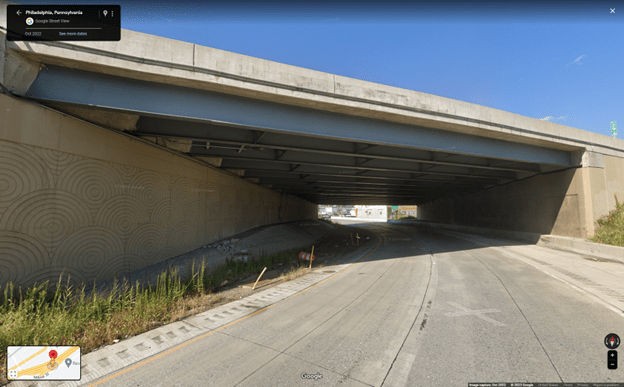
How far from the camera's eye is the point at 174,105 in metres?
8.96

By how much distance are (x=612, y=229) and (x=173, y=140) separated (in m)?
25.0

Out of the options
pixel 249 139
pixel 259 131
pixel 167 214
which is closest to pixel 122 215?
pixel 167 214

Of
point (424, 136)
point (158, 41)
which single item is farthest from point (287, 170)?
point (158, 41)

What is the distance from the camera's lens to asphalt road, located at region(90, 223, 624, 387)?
4.02 metres

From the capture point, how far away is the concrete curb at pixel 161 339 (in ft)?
14.1

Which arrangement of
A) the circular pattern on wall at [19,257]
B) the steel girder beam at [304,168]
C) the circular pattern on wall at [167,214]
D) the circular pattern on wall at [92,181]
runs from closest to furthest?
the circular pattern on wall at [19,257], the circular pattern on wall at [92,181], the circular pattern on wall at [167,214], the steel girder beam at [304,168]

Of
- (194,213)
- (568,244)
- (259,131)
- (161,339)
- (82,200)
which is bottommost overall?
(161,339)

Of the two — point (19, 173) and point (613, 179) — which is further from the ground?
point (613, 179)

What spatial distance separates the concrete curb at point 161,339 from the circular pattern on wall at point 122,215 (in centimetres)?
556

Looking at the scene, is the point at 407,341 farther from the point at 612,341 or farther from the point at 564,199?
the point at 564,199

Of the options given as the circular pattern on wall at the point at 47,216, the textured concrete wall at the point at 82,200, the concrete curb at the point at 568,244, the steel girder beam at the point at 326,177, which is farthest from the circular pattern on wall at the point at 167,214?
the concrete curb at the point at 568,244

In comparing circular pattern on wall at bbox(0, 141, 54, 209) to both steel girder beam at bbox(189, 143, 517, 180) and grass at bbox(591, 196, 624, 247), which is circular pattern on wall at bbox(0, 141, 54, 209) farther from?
grass at bbox(591, 196, 624, 247)

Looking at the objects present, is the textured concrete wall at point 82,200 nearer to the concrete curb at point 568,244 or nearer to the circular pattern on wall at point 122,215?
the circular pattern on wall at point 122,215

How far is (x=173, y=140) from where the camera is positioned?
11.9 m
